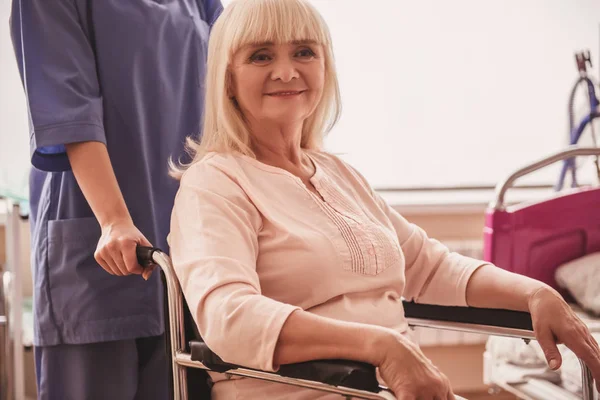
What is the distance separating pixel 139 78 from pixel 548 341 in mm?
920

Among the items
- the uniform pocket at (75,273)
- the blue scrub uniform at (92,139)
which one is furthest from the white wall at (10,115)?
the uniform pocket at (75,273)

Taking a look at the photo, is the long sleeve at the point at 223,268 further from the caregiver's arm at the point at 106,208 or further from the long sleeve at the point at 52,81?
the long sleeve at the point at 52,81

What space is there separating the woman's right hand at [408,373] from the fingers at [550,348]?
1.14ft

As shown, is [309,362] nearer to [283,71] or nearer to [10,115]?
[283,71]

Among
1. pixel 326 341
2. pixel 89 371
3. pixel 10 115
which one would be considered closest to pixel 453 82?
pixel 10 115

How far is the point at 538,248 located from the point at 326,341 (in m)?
1.38

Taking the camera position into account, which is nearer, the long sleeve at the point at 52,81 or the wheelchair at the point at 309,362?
the wheelchair at the point at 309,362

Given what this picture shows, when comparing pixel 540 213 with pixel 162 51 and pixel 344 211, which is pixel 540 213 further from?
pixel 162 51

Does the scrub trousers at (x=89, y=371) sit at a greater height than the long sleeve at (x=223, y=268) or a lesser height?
lesser

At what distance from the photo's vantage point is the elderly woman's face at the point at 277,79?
139 centimetres

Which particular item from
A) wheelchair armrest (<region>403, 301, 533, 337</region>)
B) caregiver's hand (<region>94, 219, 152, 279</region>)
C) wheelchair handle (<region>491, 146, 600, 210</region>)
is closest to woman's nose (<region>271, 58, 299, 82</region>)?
caregiver's hand (<region>94, 219, 152, 279</region>)

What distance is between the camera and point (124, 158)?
58.9 inches

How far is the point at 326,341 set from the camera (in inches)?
42.8

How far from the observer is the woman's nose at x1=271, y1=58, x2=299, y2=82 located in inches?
54.3
